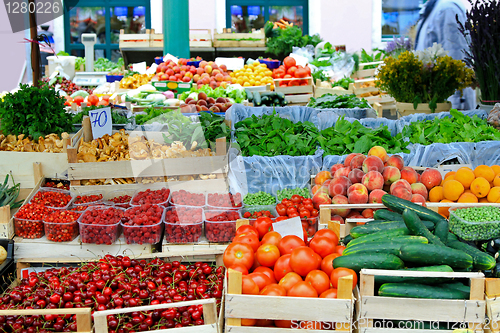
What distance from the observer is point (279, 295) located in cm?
191

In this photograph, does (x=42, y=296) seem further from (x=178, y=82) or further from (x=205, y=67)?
(x=205, y=67)

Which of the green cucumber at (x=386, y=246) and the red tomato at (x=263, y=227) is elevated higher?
the green cucumber at (x=386, y=246)

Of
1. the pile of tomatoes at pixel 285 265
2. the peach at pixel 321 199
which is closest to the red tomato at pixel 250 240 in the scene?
the pile of tomatoes at pixel 285 265

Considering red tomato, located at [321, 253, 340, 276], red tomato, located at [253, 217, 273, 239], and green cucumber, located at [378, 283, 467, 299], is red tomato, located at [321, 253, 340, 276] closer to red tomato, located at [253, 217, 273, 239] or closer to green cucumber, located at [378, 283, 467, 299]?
green cucumber, located at [378, 283, 467, 299]

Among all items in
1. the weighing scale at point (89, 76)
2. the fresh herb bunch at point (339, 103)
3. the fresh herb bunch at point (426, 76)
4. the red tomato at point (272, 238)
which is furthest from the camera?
the weighing scale at point (89, 76)

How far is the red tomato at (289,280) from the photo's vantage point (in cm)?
197

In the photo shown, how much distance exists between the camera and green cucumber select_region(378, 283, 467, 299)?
189cm

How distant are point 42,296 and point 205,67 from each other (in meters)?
5.65

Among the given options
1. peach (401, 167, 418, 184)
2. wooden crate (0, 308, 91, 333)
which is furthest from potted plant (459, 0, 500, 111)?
wooden crate (0, 308, 91, 333)

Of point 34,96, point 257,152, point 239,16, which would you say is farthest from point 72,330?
point 239,16

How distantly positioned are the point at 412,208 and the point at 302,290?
91 cm

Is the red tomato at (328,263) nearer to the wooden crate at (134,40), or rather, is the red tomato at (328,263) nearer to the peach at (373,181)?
the peach at (373,181)

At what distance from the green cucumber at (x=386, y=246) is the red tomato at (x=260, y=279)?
0.39m

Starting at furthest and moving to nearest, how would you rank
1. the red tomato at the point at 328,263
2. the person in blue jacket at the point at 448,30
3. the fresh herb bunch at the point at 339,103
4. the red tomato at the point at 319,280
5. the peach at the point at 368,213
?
the person in blue jacket at the point at 448,30 → the fresh herb bunch at the point at 339,103 → the peach at the point at 368,213 → the red tomato at the point at 328,263 → the red tomato at the point at 319,280
